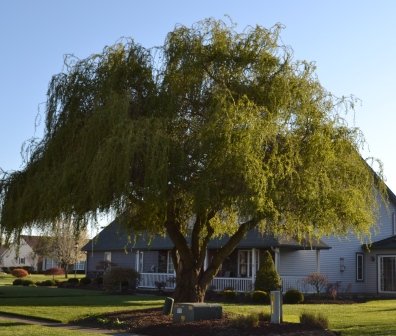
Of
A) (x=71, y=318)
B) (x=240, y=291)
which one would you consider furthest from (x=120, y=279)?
(x=71, y=318)

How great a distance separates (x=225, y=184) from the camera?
1722 centimetres

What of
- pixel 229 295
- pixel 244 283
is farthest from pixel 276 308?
pixel 244 283

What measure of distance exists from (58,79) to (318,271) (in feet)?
70.6

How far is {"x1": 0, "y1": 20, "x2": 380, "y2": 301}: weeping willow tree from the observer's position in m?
16.9

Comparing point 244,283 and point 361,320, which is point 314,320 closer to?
point 361,320

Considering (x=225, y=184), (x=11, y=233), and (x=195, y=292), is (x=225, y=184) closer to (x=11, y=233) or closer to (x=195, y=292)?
(x=195, y=292)

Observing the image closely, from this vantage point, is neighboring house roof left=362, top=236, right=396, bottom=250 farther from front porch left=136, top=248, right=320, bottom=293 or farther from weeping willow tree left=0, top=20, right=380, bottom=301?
weeping willow tree left=0, top=20, right=380, bottom=301

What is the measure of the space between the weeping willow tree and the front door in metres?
19.4

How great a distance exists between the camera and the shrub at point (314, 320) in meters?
18.0

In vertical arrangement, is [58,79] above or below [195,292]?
above

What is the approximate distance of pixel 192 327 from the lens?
17.4 meters

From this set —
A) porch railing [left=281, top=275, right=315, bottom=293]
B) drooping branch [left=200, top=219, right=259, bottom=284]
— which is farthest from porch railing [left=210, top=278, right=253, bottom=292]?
drooping branch [left=200, top=219, right=259, bottom=284]

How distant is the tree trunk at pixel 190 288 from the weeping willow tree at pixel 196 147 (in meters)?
0.04

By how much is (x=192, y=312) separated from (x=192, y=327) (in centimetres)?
100
